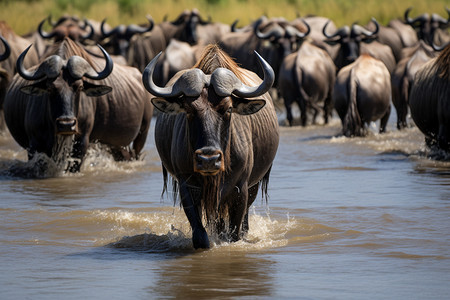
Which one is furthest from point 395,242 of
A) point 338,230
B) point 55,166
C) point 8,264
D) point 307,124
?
point 307,124

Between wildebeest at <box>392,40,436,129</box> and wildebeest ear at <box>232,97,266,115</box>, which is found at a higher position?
wildebeest ear at <box>232,97,266,115</box>

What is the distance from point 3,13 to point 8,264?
104ft

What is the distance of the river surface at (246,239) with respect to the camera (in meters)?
5.59

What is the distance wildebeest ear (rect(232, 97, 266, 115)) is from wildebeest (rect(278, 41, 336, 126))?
11.9m

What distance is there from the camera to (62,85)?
10.0 meters

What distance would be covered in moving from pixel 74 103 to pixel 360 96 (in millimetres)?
6403

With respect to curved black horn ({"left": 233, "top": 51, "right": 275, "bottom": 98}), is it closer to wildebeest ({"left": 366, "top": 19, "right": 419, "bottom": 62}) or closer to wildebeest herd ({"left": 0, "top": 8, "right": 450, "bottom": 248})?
wildebeest herd ({"left": 0, "top": 8, "right": 450, "bottom": 248})

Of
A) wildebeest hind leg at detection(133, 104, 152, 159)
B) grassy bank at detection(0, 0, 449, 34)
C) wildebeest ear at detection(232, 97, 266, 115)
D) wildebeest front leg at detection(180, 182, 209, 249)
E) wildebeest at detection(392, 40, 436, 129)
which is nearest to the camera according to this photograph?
wildebeest ear at detection(232, 97, 266, 115)

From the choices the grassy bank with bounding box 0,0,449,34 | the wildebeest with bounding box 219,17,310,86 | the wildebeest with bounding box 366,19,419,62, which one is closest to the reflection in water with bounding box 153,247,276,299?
the wildebeest with bounding box 219,17,310,86

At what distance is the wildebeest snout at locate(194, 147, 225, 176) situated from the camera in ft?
19.7

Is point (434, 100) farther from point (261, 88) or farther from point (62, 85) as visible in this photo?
point (261, 88)

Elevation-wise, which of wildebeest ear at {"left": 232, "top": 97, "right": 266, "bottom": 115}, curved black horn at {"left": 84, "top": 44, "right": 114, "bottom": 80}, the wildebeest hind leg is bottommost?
the wildebeest hind leg

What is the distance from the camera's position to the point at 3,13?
36531 millimetres

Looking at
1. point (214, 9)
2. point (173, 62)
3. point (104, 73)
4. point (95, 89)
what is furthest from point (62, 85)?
point (214, 9)
